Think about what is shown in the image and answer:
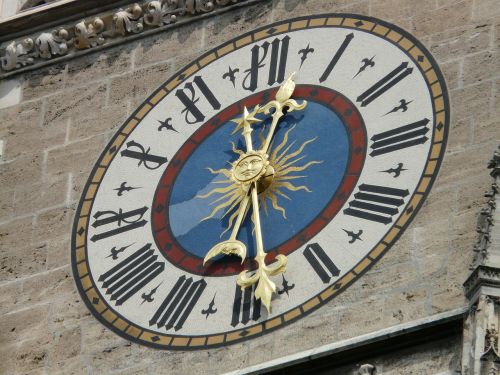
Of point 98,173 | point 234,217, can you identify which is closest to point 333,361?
point 234,217

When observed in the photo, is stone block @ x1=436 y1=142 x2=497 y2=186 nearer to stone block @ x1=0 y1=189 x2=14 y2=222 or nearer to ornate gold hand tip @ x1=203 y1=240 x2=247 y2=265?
ornate gold hand tip @ x1=203 y1=240 x2=247 y2=265

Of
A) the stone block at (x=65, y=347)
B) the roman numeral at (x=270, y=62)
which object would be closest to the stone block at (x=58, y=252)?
the stone block at (x=65, y=347)

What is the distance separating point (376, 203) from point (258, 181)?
30.8 inches

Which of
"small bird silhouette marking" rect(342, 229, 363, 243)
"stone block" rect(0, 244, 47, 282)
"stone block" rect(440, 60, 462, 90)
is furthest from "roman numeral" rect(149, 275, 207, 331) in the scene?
"stone block" rect(440, 60, 462, 90)

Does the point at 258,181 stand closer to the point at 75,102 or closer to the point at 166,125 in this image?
the point at 166,125

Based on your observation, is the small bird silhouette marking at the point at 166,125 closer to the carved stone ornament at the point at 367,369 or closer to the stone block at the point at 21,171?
→ the stone block at the point at 21,171

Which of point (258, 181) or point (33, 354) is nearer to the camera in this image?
point (33, 354)

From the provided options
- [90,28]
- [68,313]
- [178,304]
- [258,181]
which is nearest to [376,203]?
[258,181]

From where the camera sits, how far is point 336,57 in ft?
49.2

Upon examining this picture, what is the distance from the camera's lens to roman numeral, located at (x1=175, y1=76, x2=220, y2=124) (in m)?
15.2

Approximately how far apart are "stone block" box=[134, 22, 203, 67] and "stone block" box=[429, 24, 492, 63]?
165cm

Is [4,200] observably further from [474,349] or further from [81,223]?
[474,349]

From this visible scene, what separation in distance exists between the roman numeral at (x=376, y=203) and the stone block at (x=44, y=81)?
2.62m

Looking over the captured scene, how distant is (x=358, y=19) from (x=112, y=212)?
182cm
